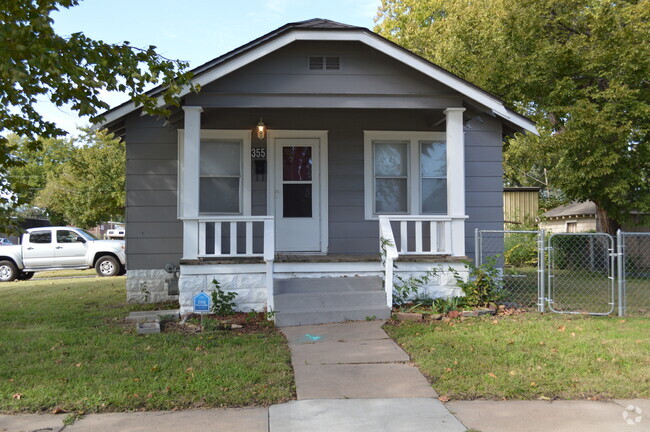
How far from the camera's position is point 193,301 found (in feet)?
24.5

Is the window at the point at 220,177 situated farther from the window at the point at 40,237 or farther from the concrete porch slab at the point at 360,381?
the window at the point at 40,237

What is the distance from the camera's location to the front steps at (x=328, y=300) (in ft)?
23.1

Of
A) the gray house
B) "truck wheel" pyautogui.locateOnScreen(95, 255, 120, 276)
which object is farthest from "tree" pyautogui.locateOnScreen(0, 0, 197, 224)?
"truck wheel" pyautogui.locateOnScreen(95, 255, 120, 276)

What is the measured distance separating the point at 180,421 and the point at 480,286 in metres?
5.28

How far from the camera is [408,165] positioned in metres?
9.59

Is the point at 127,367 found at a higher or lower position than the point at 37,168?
lower

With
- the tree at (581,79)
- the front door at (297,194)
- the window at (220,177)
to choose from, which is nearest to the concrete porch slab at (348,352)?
the front door at (297,194)

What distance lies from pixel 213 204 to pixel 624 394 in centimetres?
699

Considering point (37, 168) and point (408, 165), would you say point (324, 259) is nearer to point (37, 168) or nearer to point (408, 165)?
point (408, 165)

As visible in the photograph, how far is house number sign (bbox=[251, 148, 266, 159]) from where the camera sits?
9.35 m

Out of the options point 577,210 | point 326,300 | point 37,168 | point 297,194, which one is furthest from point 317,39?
point 37,168

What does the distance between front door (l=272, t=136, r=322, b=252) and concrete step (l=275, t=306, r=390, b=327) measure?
2371 mm

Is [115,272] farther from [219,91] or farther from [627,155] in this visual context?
[627,155]

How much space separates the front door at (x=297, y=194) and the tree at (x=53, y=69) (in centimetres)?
335
